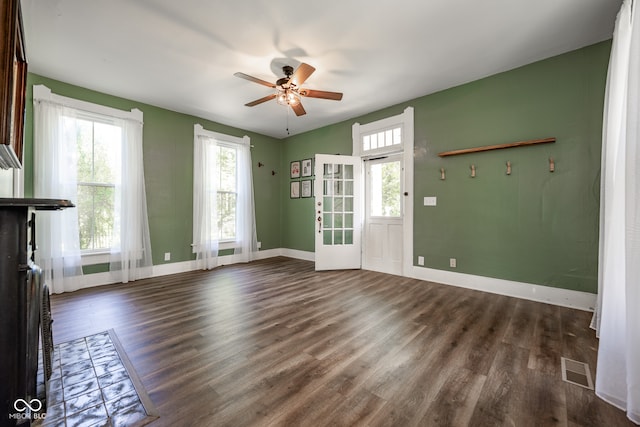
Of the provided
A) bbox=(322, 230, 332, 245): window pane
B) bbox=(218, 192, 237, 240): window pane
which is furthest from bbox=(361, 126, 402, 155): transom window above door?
bbox=(218, 192, 237, 240): window pane

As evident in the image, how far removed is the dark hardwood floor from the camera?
1.40m

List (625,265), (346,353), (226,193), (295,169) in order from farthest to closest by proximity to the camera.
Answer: (295,169) → (226,193) → (346,353) → (625,265)

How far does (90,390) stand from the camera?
5.09ft

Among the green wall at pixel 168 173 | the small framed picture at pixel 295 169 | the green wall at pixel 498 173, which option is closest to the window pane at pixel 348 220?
the green wall at pixel 498 173

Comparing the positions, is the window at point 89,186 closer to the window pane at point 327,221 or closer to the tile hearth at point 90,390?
the tile hearth at point 90,390

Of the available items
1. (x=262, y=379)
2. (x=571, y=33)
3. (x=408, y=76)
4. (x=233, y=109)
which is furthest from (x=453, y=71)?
(x=262, y=379)

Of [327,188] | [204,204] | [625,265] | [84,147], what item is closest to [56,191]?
[84,147]

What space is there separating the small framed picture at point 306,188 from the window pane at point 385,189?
57.7 inches

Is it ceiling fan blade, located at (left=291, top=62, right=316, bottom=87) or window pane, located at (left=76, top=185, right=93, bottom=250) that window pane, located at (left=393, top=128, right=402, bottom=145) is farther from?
window pane, located at (left=76, top=185, right=93, bottom=250)

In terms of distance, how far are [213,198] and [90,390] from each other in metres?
3.65

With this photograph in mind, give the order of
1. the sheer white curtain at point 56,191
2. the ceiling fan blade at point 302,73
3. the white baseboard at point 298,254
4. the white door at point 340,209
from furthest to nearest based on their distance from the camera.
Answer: the white baseboard at point 298,254
the white door at point 340,209
the sheer white curtain at point 56,191
the ceiling fan blade at point 302,73

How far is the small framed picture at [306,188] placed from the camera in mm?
5680

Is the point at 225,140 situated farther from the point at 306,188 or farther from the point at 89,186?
the point at 89,186

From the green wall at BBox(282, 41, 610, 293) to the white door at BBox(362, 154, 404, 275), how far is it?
0.36 m
